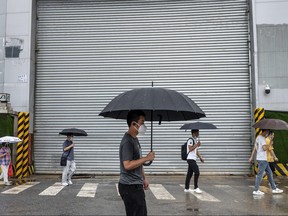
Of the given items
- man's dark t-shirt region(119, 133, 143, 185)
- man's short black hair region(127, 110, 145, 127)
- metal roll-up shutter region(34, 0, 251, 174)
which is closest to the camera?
man's dark t-shirt region(119, 133, 143, 185)

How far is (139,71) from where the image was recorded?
53.9ft

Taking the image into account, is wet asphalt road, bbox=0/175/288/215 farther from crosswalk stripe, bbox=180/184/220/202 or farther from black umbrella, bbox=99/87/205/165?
black umbrella, bbox=99/87/205/165

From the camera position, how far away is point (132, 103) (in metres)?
4.75

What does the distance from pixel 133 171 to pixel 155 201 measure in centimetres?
455

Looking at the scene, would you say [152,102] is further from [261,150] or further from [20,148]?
[20,148]

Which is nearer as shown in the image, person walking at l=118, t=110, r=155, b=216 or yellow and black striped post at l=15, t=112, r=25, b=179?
person walking at l=118, t=110, r=155, b=216

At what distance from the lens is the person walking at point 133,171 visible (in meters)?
4.39

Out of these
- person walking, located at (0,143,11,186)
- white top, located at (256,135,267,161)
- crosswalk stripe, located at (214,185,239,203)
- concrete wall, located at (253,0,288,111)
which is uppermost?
concrete wall, located at (253,0,288,111)

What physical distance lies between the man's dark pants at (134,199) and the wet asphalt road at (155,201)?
3.16 metres

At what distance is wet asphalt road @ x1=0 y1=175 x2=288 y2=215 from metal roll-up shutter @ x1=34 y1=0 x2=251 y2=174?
4.35 m

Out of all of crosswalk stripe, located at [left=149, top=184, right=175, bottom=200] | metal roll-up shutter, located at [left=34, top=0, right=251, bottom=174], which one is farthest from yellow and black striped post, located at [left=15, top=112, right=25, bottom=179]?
crosswalk stripe, located at [left=149, top=184, right=175, bottom=200]

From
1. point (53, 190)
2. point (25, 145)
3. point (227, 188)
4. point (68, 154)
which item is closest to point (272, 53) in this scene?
point (227, 188)

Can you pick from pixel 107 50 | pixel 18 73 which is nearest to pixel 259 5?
pixel 107 50

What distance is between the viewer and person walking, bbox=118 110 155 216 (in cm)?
439
